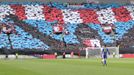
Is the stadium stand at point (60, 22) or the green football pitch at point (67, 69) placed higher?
the stadium stand at point (60, 22)

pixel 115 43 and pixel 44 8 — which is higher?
pixel 44 8

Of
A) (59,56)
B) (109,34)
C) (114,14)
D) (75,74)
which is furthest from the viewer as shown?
(114,14)

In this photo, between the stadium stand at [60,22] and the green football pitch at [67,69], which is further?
the stadium stand at [60,22]

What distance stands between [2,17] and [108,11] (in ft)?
72.8

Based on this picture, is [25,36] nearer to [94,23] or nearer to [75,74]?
[94,23]

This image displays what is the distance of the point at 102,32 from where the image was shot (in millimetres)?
75750

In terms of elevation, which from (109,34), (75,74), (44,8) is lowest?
(75,74)

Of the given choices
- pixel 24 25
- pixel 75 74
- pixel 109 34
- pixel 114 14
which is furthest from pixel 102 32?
pixel 75 74

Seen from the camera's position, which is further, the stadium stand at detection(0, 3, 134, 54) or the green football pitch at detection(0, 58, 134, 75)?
the stadium stand at detection(0, 3, 134, 54)

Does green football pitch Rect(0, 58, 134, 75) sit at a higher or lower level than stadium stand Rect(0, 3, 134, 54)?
lower

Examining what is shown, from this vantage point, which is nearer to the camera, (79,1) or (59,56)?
(59,56)

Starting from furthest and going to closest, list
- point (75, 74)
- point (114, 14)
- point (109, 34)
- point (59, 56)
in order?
point (114, 14)
point (109, 34)
point (59, 56)
point (75, 74)

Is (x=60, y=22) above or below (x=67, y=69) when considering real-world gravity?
above

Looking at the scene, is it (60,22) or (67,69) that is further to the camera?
(60,22)
